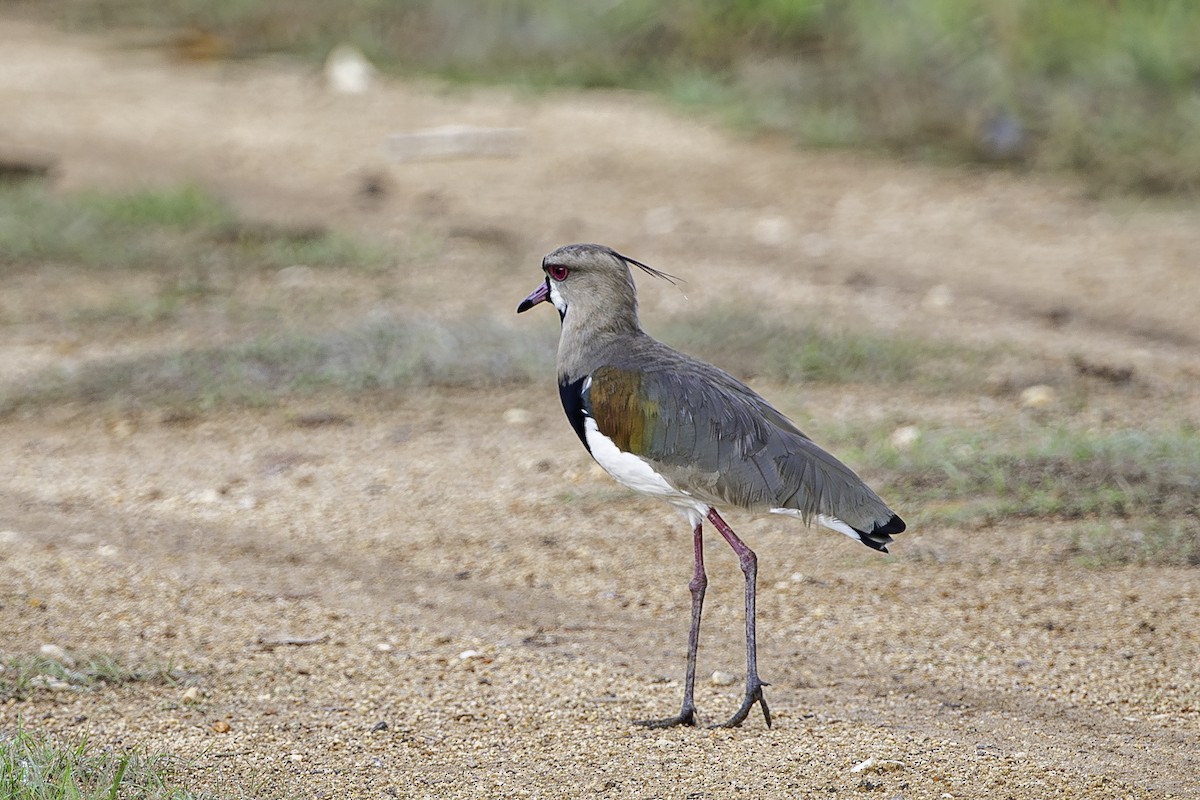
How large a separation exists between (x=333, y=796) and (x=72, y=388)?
3332 millimetres

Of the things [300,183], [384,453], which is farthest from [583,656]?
[300,183]

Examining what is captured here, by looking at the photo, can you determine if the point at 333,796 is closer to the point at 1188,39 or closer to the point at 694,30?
the point at 1188,39

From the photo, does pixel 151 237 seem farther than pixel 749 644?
Yes

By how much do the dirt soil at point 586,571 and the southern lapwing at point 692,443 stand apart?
1.47 feet

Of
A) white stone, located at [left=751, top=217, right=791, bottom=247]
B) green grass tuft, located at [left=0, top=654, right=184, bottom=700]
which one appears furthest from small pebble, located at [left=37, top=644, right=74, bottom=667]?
white stone, located at [left=751, top=217, right=791, bottom=247]

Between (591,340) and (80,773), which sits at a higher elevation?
(591,340)

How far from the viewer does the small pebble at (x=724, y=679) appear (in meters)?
4.12

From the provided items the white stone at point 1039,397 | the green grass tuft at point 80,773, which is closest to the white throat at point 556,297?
the green grass tuft at point 80,773

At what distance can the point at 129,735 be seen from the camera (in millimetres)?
3721

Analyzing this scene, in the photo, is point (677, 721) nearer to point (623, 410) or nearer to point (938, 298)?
point (623, 410)

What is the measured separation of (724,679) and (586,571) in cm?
80

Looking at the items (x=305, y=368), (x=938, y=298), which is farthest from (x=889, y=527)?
(x=938, y=298)

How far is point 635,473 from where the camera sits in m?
3.80

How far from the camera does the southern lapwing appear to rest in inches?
145
